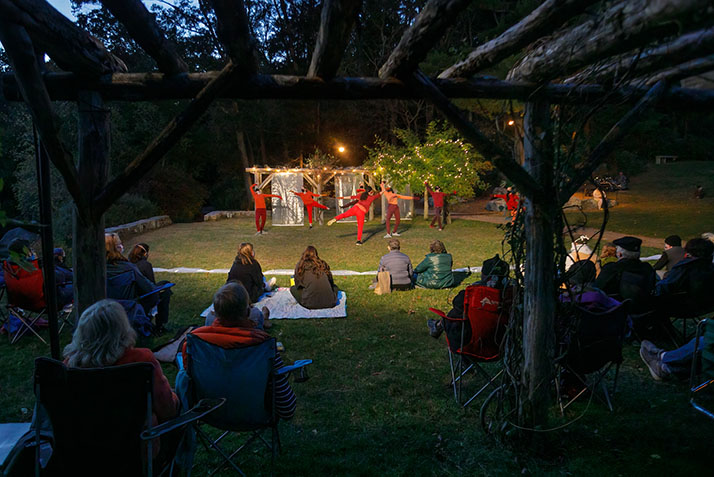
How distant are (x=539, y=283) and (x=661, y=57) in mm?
1516

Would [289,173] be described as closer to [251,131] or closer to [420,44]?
[251,131]

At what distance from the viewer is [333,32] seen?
8.50 ft

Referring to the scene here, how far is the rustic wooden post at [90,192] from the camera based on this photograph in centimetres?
354

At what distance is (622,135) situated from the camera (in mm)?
2941

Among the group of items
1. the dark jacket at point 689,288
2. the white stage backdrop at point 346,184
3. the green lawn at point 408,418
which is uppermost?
the white stage backdrop at point 346,184

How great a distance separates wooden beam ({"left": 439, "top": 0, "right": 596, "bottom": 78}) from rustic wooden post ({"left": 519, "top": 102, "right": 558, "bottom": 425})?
0.52m

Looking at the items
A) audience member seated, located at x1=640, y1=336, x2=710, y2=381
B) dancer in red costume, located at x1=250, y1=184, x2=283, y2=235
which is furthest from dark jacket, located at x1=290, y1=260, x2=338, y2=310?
dancer in red costume, located at x1=250, y1=184, x2=283, y2=235

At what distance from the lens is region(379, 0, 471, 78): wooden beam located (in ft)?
7.77

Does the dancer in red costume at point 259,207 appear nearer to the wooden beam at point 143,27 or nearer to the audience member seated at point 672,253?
the audience member seated at point 672,253

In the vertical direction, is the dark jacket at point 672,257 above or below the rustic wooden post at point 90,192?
below

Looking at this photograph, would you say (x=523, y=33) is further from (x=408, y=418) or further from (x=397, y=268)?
(x=397, y=268)

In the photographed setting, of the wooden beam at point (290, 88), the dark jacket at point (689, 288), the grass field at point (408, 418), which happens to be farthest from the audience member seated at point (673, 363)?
the wooden beam at point (290, 88)

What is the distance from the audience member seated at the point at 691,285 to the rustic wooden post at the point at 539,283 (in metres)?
2.76

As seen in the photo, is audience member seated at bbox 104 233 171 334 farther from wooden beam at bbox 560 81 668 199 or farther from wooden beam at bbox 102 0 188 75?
wooden beam at bbox 560 81 668 199
